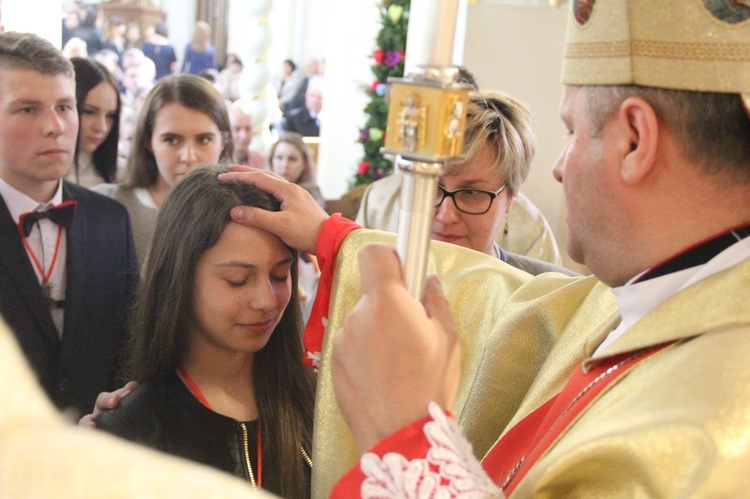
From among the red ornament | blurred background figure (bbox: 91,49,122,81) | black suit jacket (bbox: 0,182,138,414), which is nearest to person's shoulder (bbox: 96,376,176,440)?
black suit jacket (bbox: 0,182,138,414)

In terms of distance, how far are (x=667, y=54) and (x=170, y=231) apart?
49.1 inches

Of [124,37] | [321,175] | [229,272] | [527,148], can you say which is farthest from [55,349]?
[124,37]

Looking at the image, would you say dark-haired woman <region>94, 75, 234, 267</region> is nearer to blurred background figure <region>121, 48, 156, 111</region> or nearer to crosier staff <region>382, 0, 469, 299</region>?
crosier staff <region>382, 0, 469, 299</region>

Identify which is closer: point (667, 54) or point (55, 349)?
point (667, 54)

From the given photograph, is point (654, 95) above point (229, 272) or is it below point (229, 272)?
above

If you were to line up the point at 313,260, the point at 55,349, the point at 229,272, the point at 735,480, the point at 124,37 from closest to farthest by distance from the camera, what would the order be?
the point at 735,480 → the point at 229,272 → the point at 55,349 → the point at 313,260 → the point at 124,37

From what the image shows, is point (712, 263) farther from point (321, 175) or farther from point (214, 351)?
point (321, 175)

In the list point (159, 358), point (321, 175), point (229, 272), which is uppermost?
point (229, 272)

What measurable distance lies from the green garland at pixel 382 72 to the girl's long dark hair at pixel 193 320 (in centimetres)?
451

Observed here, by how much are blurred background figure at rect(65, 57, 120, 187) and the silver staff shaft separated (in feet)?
9.98

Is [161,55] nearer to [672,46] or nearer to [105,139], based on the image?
[105,139]

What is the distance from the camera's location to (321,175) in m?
8.70

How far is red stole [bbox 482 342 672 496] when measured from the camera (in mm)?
1191

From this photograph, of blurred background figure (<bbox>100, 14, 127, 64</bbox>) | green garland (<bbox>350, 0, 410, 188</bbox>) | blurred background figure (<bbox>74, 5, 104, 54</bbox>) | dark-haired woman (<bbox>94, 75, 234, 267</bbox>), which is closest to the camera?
dark-haired woman (<bbox>94, 75, 234, 267</bbox>)
